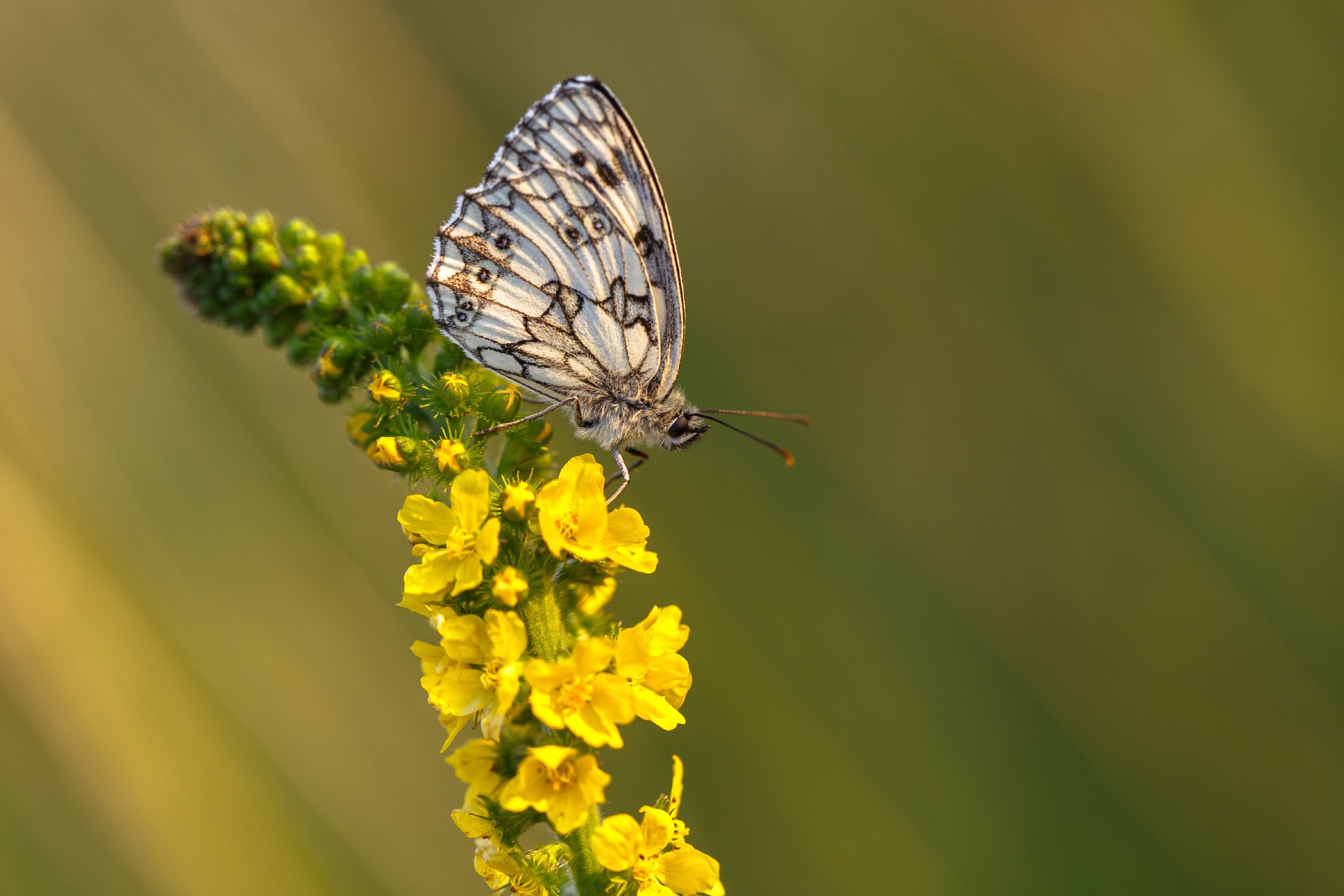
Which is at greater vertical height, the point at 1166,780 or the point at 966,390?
the point at 966,390

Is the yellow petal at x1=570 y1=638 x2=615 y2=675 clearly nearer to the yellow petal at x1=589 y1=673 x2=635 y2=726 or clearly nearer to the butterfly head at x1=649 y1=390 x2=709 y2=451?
the yellow petal at x1=589 y1=673 x2=635 y2=726

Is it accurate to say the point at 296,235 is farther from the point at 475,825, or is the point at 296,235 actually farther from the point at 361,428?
the point at 475,825

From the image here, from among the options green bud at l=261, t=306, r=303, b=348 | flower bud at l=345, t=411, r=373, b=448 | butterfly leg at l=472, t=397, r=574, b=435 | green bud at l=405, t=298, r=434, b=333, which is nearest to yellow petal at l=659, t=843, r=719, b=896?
butterfly leg at l=472, t=397, r=574, b=435

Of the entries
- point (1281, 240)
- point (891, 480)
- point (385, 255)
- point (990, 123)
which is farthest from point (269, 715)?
point (1281, 240)

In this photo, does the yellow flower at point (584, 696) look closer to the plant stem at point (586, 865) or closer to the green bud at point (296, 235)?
the plant stem at point (586, 865)

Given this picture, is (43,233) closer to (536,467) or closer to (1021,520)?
(536,467)
